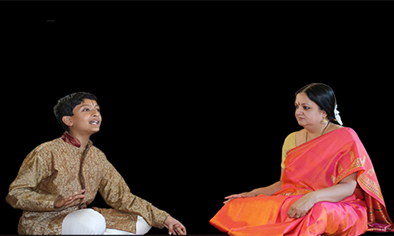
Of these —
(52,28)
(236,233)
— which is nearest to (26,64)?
(52,28)

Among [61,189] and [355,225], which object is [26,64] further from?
[355,225]

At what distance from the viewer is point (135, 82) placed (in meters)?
3.61

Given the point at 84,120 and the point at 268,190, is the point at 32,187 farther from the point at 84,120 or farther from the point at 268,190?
the point at 268,190

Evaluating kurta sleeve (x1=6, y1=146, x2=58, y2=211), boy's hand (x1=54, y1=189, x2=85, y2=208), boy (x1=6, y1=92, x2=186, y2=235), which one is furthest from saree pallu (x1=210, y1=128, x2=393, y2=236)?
kurta sleeve (x1=6, y1=146, x2=58, y2=211)

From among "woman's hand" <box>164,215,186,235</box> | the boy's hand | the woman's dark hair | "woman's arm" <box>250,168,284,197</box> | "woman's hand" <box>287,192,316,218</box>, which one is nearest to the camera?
the boy's hand

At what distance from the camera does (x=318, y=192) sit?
2.36 meters

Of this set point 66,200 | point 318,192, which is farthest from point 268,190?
point 66,200

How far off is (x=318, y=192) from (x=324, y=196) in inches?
1.5

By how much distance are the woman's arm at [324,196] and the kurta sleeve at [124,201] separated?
Result: 75 centimetres

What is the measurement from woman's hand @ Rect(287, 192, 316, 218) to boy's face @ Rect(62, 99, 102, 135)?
122cm

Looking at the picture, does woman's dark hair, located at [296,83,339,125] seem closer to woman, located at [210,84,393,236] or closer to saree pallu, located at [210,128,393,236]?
woman, located at [210,84,393,236]

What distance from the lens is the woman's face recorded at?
2.66 m

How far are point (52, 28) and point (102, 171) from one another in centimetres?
145

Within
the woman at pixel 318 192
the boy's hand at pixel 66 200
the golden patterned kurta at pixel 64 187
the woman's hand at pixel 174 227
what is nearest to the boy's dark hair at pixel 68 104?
the golden patterned kurta at pixel 64 187
